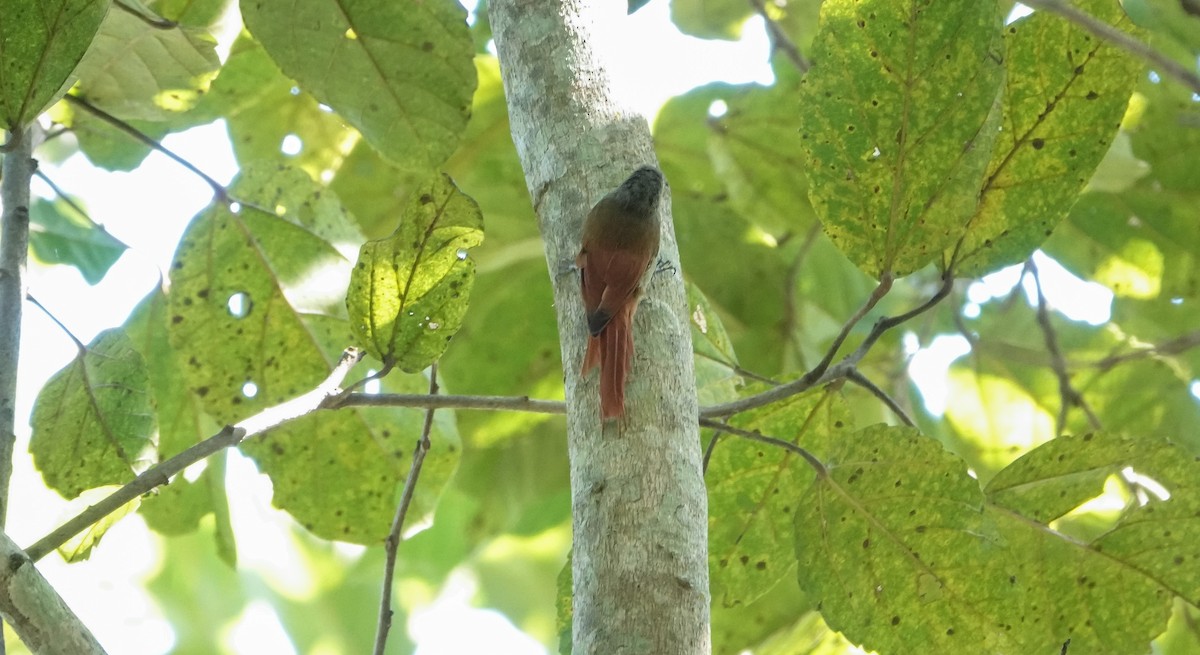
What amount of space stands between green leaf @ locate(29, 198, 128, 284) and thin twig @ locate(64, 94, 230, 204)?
0.72 m

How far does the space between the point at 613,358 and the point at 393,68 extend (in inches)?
41.8

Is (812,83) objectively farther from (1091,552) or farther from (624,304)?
(1091,552)

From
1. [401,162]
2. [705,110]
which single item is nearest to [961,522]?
[401,162]

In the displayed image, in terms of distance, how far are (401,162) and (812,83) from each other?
0.85m

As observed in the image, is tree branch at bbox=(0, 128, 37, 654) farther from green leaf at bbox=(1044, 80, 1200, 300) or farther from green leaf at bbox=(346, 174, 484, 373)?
green leaf at bbox=(1044, 80, 1200, 300)

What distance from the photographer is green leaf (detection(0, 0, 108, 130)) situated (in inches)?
62.6

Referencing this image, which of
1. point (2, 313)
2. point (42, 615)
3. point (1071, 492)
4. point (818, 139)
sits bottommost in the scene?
point (42, 615)

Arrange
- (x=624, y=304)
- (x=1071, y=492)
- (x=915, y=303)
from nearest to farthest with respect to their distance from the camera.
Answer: (x=624, y=304)
(x=1071, y=492)
(x=915, y=303)

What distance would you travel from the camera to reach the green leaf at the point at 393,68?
2162 mm

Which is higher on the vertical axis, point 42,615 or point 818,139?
point 818,139

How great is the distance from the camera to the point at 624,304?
1493 mm

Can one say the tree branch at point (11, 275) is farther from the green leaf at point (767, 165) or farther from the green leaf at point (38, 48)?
the green leaf at point (767, 165)

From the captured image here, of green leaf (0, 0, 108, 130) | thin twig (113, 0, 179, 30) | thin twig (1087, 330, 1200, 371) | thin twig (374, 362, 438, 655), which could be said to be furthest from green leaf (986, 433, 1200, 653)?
thin twig (113, 0, 179, 30)

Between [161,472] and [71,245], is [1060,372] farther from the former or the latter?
[71,245]
